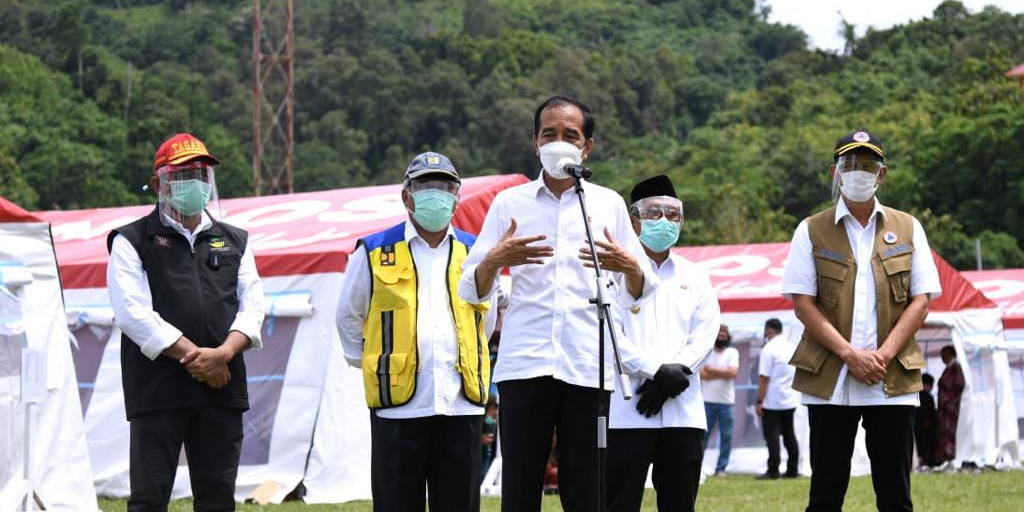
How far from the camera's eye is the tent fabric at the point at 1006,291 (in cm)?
2378

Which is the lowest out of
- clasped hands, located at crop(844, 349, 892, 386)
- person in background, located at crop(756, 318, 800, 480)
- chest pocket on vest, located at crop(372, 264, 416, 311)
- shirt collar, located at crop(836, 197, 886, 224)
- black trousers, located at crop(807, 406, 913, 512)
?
person in background, located at crop(756, 318, 800, 480)

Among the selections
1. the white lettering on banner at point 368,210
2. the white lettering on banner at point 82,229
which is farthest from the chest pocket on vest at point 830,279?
the white lettering on banner at point 82,229

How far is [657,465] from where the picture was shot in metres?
6.97

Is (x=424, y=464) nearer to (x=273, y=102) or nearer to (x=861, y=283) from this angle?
(x=861, y=283)

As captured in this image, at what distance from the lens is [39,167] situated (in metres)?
54.2

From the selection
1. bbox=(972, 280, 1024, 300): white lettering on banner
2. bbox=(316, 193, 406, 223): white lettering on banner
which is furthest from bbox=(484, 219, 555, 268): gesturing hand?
bbox=(972, 280, 1024, 300): white lettering on banner

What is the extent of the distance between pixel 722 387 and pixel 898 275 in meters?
11.3

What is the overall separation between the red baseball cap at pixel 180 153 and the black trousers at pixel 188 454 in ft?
3.72

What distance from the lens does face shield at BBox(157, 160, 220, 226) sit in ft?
22.6

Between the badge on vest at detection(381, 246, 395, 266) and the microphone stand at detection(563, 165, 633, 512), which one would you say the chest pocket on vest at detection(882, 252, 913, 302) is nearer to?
the microphone stand at detection(563, 165, 633, 512)

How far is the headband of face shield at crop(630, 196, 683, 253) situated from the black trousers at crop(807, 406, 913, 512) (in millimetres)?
1118

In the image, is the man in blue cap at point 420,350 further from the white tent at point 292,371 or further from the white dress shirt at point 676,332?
the white tent at point 292,371

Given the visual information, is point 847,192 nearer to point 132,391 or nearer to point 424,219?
point 424,219

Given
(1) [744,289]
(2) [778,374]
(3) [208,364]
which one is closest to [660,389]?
(3) [208,364]
